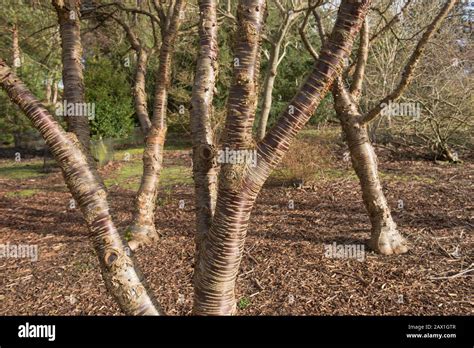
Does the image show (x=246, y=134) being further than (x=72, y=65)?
No

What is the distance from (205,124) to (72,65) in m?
1.04

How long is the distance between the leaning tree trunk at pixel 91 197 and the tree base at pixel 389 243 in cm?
324

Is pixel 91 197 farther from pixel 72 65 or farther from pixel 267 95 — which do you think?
pixel 267 95

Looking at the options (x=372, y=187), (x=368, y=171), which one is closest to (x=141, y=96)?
(x=368, y=171)

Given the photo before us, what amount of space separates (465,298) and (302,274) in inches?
61.5

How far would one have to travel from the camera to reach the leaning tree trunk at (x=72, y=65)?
90.9 inches

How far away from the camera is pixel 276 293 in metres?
3.51

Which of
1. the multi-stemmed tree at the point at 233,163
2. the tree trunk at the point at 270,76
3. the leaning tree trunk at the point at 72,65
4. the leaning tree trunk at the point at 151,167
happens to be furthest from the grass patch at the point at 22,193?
the multi-stemmed tree at the point at 233,163

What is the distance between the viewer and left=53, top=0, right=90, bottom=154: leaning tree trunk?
2.31m

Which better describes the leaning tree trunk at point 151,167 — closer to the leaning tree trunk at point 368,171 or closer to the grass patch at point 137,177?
the leaning tree trunk at point 368,171

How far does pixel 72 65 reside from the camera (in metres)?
2.38

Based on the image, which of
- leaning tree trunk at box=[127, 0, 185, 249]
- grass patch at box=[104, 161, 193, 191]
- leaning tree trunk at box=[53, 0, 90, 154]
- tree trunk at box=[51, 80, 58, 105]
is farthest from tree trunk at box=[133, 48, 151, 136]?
tree trunk at box=[51, 80, 58, 105]
